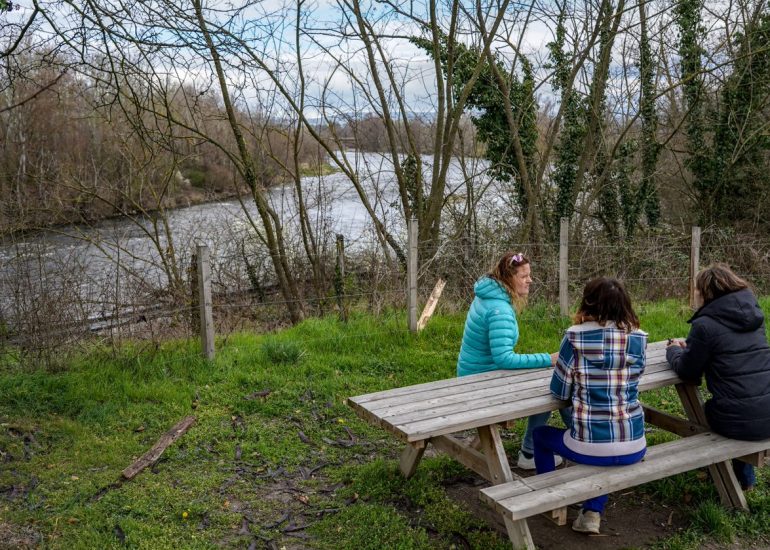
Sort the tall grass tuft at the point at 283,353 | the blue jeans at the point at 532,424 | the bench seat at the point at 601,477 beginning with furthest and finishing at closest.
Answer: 1. the tall grass tuft at the point at 283,353
2. the blue jeans at the point at 532,424
3. the bench seat at the point at 601,477

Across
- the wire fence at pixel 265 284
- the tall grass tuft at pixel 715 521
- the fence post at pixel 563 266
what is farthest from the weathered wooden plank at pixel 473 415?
the fence post at pixel 563 266

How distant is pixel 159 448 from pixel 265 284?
700 cm

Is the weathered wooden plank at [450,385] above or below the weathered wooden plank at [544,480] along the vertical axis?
above

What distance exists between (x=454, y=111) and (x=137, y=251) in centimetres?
800

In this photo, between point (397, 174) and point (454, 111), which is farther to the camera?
point (397, 174)

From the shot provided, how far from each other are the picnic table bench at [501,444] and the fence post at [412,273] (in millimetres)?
2838

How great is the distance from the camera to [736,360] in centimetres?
371

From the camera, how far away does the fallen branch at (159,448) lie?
15.1 ft

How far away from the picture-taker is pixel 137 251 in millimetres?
15375

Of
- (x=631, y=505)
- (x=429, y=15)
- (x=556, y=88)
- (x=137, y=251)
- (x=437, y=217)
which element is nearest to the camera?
(x=631, y=505)

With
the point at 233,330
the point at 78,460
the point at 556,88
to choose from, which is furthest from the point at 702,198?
the point at 78,460

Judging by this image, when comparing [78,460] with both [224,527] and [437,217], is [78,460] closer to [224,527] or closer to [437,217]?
[224,527]

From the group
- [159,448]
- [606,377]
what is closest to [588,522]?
[606,377]

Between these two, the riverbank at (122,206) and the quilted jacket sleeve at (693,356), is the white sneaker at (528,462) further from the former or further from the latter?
the riverbank at (122,206)
